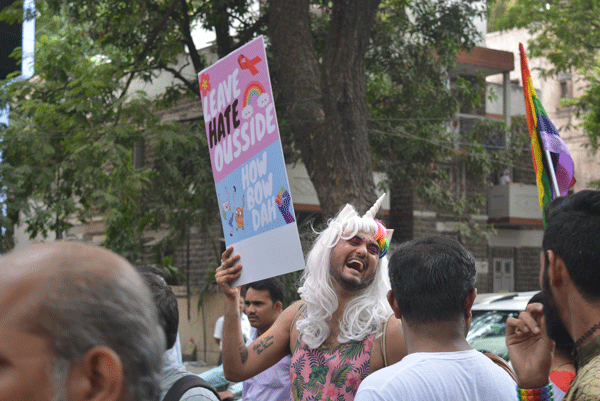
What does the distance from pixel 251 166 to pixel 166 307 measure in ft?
2.83

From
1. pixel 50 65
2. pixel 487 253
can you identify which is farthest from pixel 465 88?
pixel 487 253

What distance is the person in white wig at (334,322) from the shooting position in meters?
3.07

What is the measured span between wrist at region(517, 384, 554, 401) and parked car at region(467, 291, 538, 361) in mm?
3662

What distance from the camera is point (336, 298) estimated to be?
337 cm

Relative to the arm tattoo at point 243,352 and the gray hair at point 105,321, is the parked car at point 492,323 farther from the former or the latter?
the gray hair at point 105,321

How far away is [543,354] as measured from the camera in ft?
6.57

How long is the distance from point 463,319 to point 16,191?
9.33 metres

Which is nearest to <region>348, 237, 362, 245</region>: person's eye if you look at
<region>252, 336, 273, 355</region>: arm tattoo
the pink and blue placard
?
the pink and blue placard

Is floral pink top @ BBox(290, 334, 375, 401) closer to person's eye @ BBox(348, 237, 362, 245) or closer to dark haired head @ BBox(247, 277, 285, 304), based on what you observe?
person's eye @ BBox(348, 237, 362, 245)

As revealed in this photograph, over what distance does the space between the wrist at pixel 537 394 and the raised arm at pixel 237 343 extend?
1668 mm

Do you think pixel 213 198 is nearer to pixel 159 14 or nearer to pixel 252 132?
pixel 159 14

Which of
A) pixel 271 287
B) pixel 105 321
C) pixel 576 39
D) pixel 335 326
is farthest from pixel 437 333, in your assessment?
pixel 576 39

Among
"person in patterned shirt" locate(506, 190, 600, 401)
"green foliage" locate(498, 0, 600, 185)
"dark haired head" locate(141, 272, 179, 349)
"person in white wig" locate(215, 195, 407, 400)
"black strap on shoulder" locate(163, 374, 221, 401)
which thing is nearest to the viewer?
"person in patterned shirt" locate(506, 190, 600, 401)

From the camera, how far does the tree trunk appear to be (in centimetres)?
994
